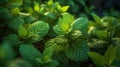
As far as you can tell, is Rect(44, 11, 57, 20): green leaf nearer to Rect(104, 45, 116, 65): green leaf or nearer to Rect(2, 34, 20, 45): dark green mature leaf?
Rect(2, 34, 20, 45): dark green mature leaf

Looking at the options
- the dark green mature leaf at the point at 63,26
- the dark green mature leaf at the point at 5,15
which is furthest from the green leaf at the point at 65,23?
the dark green mature leaf at the point at 5,15

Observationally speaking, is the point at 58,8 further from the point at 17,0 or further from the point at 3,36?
the point at 3,36

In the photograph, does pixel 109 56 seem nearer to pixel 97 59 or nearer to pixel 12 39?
pixel 97 59

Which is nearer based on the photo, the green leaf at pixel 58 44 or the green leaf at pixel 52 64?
the green leaf at pixel 52 64

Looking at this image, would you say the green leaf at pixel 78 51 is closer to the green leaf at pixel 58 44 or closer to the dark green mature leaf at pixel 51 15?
the green leaf at pixel 58 44

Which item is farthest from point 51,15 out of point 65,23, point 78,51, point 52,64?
point 52,64

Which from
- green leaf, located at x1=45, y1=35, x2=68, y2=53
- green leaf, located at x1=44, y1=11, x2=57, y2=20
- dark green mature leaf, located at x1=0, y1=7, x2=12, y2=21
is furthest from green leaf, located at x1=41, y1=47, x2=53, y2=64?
green leaf, located at x1=44, y1=11, x2=57, y2=20
